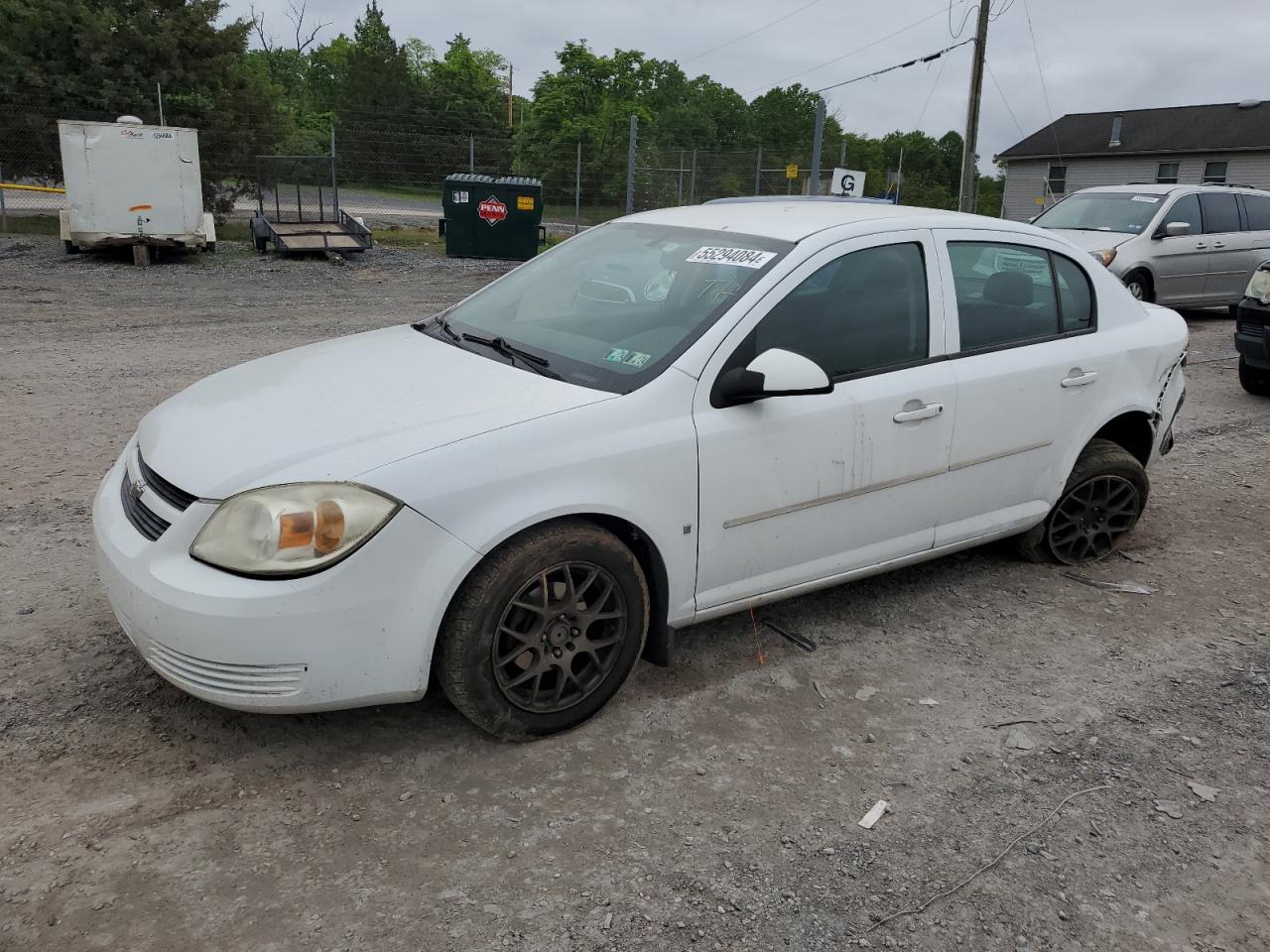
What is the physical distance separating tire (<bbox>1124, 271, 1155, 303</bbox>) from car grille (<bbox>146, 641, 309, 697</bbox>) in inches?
457

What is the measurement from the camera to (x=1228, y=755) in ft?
10.9

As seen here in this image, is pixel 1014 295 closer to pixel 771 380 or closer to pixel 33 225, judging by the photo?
pixel 771 380

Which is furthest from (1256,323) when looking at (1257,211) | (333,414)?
(333,414)

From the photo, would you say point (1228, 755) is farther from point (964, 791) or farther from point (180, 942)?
point (180, 942)

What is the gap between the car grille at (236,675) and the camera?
279 cm

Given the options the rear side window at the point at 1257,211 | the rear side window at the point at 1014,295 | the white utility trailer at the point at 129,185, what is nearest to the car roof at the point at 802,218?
the rear side window at the point at 1014,295

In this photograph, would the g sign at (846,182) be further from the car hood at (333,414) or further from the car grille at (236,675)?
the car grille at (236,675)

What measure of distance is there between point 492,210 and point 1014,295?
606 inches

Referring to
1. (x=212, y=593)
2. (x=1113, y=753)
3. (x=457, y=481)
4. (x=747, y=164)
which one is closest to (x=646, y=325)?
(x=457, y=481)

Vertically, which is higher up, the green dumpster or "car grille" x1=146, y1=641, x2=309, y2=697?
the green dumpster

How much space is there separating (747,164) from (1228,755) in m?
22.3

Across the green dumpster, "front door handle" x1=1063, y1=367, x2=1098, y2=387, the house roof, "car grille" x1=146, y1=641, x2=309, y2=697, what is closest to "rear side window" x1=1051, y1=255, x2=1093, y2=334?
"front door handle" x1=1063, y1=367, x2=1098, y2=387

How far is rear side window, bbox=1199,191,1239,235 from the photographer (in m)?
12.7

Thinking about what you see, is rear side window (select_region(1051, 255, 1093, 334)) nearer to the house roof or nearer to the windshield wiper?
the windshield wiper
